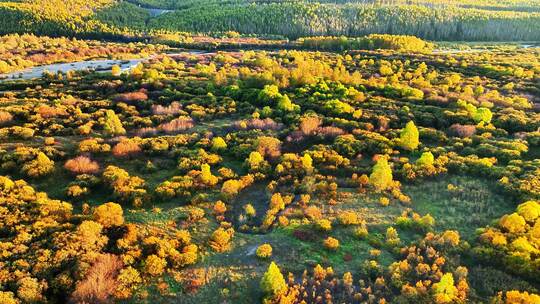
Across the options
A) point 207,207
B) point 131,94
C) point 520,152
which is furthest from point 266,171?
point 131,94

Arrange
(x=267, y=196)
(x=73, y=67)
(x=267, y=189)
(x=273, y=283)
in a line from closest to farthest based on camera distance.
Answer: (x=273, y=283) < (x=267, y=196) < (x=267, y=189) < (x=73, y=67)

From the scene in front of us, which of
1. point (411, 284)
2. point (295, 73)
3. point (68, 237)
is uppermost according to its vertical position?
point (295, 73)

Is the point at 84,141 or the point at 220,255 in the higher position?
the point at 84,141

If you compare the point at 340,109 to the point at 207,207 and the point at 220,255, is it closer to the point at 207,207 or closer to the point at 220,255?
the point at 207,207

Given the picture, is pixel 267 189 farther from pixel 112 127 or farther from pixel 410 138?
pixel 112 127

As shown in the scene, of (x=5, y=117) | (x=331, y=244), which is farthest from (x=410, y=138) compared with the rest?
(x=5, y=117)

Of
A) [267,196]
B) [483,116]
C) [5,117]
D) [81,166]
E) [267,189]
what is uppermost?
[5,117]
